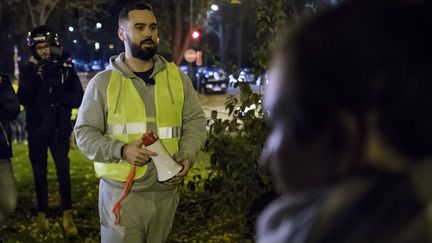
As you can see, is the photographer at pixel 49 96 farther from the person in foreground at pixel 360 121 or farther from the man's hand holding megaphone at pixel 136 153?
the person in foreground at pixel 360 121

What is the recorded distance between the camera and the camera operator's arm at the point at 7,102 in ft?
16.5

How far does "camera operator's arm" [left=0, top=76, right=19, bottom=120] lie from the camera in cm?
503

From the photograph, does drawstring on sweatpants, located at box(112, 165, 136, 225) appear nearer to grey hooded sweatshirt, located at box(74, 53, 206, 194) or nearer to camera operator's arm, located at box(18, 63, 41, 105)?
grey hooded sweatshirt, located at box(74, 53, 206, 194)

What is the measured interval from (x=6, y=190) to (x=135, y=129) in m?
1.31

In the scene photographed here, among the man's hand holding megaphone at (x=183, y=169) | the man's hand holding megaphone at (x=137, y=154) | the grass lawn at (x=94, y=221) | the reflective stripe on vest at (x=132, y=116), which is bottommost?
the grass lawn at (x=94, y=221)

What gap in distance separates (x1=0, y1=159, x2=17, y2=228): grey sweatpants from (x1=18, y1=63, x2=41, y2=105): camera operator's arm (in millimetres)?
1634

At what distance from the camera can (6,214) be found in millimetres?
4758

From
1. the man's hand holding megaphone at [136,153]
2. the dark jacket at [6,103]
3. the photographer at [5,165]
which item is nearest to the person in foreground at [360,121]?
the man's hand holding megaphone at [136,153]

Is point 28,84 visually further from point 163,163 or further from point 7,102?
point 163,163

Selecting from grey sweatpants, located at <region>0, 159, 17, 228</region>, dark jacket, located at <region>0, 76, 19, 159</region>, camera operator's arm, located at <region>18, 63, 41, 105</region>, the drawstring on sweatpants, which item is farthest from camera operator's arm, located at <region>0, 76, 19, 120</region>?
the drawstring on sweatpants

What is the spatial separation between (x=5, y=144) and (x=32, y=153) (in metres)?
1.85

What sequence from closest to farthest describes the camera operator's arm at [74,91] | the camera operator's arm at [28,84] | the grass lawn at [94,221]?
the camera operator's arm at [28,84]
the camera operator's arm at [74,91]
the grass lawn at [94,221]

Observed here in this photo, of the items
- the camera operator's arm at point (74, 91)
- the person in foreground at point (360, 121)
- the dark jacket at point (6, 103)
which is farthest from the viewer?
the camera operator's arm at point (74, 91)

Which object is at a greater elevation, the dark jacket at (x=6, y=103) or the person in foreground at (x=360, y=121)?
the person in foreground at (x=360, y=121)
